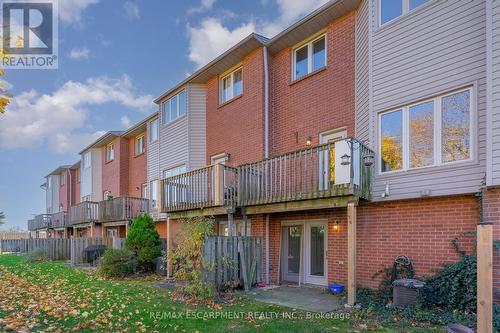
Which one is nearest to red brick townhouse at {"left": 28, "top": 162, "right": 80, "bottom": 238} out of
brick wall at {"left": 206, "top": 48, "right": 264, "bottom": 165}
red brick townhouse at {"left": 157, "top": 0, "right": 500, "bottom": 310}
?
brick wall at {"left": 206, "top": 48, "right": 264, "bottom": 165}

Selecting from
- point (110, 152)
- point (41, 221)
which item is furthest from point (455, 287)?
point (41, 221)

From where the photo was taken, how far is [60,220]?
27.8 meters

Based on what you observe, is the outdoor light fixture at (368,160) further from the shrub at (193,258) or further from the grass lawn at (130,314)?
the shrub at (193,258)

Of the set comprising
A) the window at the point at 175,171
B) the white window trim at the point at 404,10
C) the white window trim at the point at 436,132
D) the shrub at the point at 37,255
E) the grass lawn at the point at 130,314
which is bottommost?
the shrub at the point at 37,255

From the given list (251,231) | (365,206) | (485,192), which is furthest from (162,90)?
(485,192)

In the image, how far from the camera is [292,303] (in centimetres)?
802

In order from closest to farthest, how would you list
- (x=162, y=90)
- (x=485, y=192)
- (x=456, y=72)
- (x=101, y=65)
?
(x=485, y=192) → (x=456, y=72) → (x=162, y=90) → (x=101, y=65)

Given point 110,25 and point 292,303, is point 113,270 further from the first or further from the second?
point 110,25

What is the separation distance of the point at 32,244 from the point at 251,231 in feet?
58.3

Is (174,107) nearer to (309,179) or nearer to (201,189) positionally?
(201,189)

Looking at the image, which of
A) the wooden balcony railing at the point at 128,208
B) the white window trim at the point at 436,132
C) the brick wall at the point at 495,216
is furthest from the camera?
the wooden balcony railing at the point at 128,208

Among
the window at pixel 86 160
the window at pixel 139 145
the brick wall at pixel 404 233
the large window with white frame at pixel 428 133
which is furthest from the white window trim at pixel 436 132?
the window at pixel 86 160

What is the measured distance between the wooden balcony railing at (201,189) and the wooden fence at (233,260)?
4.61 ft

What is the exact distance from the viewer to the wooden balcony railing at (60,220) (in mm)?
26766
